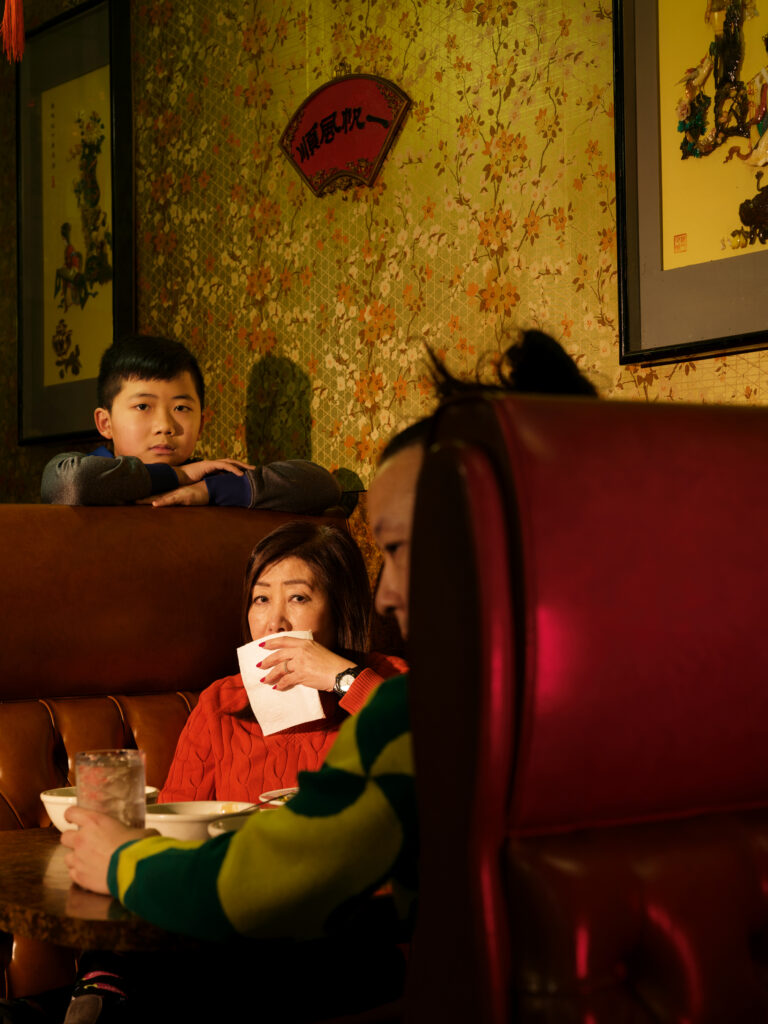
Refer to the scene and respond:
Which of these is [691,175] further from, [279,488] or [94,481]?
[94,481]

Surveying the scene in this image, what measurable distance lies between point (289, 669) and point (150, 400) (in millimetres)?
1109

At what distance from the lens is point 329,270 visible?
9.68 ft

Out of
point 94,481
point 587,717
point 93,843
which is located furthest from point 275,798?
point 94,481

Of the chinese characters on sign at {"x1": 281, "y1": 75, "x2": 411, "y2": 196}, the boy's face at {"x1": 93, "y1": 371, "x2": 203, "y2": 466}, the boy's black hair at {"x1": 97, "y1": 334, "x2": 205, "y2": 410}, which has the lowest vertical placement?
the boy's face at {"x1": 93, "y1": 371, "x2": 203, "y2": 466}

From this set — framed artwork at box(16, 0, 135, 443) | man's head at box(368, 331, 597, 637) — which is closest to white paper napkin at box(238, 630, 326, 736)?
man's head at box(368, 331, 597, 637)

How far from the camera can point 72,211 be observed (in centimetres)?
363

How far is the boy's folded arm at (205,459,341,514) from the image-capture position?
2.58 metres

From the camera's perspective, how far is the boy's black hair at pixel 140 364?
112 inches

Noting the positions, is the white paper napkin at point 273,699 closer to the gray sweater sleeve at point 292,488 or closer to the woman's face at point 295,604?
the woman's face at point 295,604

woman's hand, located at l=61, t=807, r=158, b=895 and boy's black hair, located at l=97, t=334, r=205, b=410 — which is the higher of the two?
boy's black hair, located at l=97, t=334, r=205, b=410

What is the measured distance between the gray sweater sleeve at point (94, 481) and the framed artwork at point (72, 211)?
108 centimetres

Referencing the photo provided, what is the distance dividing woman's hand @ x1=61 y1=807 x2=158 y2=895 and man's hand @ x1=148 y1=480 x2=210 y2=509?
52.5 inches

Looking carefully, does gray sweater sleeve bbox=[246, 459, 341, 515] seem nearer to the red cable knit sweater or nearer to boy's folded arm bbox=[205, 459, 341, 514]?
boy's folded arm bbox=[205, 459, 341, 514]

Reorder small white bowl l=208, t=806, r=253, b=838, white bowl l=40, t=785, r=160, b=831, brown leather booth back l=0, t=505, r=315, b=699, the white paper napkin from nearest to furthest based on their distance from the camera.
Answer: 1. small white bowl l=208, t=806, r=253, b=838
2. white bowl l=40, t=785, r=160, b=831
3. the white paper napkin
4. brown leather booth back l=0, t=505, r=315, b=699
